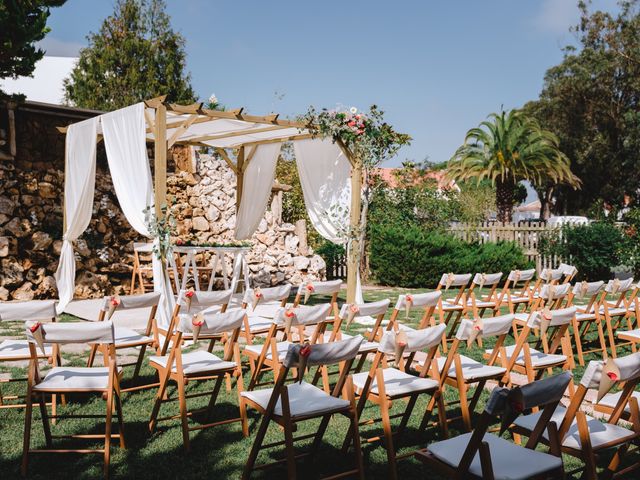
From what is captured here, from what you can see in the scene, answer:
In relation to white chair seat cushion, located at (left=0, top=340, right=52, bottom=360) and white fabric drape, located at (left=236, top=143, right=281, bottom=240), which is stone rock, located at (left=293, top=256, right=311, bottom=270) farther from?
white chair seat cushion, located at (left=0, top=340, right=52, bottom=360)

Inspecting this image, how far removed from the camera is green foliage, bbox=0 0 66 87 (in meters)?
8.89

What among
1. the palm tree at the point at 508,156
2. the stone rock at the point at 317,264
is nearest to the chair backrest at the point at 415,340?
the stone rock at the point at 317,264

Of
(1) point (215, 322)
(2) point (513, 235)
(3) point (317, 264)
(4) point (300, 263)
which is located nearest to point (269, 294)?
(1) point (215, 322)

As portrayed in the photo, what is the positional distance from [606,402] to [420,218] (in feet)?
38.3

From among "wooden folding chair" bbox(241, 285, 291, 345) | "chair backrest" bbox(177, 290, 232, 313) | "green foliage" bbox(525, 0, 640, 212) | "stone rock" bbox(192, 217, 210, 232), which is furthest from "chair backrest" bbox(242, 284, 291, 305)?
"green foliage" bbox(525, 0, 640, 212)

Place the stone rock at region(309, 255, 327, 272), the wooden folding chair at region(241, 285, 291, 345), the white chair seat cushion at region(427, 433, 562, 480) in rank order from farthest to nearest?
the stone rock at region(309, 255, 327, 272), the wooden folding chair at region(241, 285, 291, 345), the white chair seat cushion at region(427, 433, 562, 480)

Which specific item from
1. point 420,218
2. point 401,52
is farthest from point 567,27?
point 420,218

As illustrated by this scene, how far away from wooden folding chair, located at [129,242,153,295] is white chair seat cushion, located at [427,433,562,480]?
8199 millimetres

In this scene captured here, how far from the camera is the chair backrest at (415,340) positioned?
318 cm

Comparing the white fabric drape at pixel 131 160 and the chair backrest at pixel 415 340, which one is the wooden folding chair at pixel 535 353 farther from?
the white fabric drape at pixel 131 160

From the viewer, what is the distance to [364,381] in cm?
354

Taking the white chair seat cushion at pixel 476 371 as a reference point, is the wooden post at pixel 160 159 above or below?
above

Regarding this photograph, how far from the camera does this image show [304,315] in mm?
4129

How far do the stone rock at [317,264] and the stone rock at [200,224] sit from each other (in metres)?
2.24
